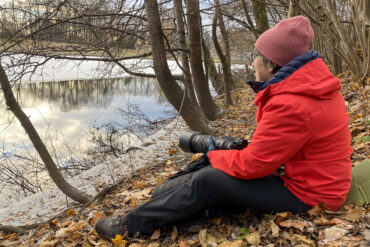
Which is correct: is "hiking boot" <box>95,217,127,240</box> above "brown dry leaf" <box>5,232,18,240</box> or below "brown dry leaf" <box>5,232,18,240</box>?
above

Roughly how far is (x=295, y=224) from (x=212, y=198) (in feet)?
1.67

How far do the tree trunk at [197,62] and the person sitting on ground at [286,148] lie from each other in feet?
9.90

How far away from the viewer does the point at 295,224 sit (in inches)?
68.3

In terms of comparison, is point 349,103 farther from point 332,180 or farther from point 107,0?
point 107,0

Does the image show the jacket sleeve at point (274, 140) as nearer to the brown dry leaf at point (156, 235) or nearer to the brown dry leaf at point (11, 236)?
the brown dry leaf at point (156, 235)

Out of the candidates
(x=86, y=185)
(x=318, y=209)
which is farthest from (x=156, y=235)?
(x=86, y=185)

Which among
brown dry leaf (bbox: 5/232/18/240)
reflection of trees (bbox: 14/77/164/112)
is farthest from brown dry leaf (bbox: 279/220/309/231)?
reflection of trees (bbox: 14/77/164/112)

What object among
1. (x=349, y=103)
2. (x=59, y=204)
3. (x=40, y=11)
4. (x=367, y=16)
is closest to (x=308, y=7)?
(x=367, y=16)

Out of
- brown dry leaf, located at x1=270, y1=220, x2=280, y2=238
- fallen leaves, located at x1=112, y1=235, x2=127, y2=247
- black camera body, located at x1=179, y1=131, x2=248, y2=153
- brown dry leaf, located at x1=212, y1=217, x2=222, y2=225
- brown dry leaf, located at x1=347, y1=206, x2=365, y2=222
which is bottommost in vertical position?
fallen leaves, located at x1=112, y1=235, x2=127, y2=247

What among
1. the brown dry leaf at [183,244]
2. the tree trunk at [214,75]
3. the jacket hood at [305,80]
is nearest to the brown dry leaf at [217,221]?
the brown dry leaf at [183,244]

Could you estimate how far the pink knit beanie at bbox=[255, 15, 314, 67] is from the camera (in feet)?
5.49

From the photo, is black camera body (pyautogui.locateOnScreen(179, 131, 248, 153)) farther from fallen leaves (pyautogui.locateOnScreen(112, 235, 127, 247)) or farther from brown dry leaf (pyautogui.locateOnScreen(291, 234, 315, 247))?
fallen leaves (pyautogui.locateOnScreen(112, 235, 127, 247))

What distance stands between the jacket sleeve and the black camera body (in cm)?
24

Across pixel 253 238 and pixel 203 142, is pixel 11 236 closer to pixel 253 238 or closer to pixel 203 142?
pixel 203 142
